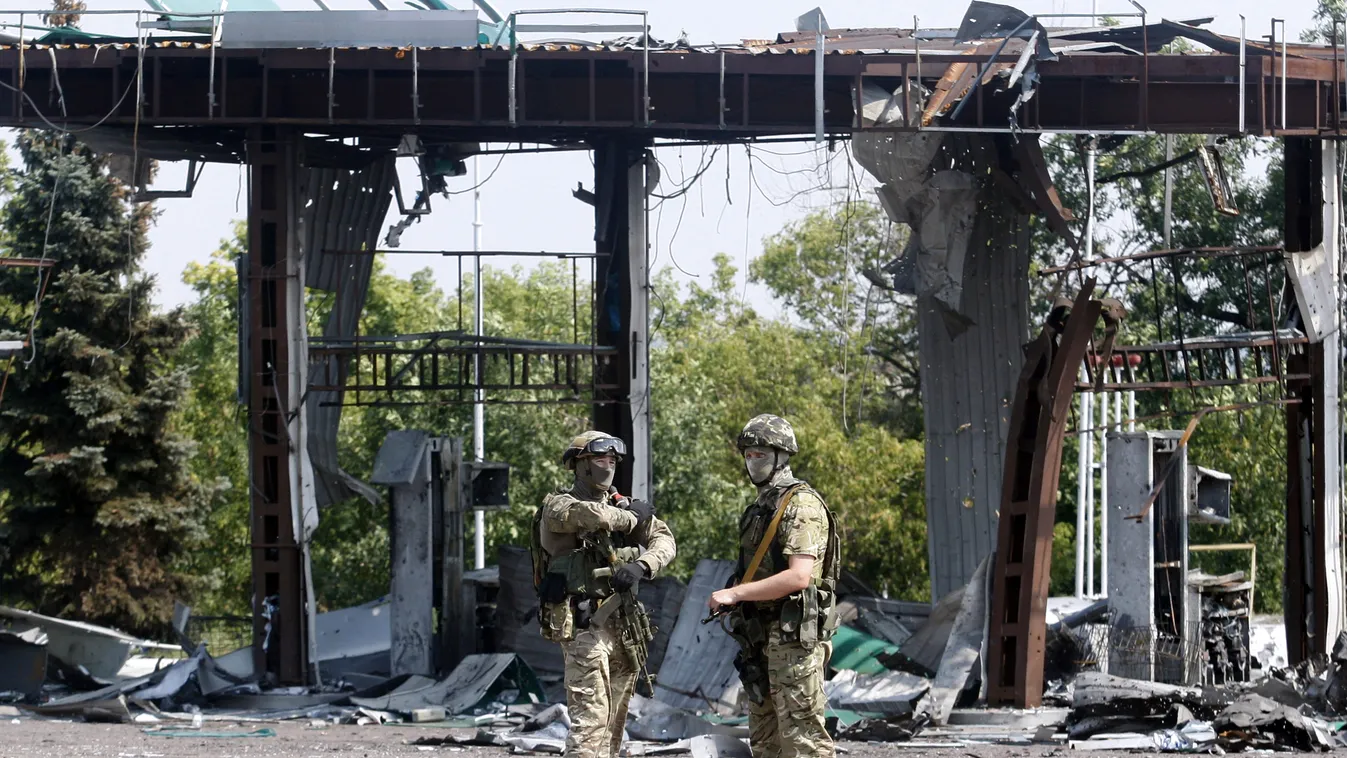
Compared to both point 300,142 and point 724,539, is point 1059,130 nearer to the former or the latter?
point 300,142

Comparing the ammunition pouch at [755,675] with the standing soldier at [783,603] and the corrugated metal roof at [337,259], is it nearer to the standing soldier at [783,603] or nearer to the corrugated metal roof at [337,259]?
the standing soldier at [783,603]

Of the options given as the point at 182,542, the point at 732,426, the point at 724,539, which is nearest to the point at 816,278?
the point at 732,426

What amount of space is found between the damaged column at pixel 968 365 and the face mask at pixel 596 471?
461 inches

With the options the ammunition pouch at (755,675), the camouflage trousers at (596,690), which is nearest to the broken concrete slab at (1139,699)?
the camouflage trousers at (596,690)

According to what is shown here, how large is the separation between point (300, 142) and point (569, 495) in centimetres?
1141

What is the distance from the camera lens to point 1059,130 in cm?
1877

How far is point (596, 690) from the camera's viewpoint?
9727 millimetres

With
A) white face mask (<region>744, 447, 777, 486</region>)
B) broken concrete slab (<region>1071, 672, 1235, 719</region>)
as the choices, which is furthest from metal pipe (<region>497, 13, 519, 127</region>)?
white face mask (<region>744, 447, 777, 486</region>)

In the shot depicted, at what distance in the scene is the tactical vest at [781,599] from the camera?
8.94 meters

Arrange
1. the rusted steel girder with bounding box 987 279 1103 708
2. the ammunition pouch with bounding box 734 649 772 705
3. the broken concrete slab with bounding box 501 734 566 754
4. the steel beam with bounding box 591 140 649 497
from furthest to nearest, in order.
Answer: the steel beam with bounding box 591 140 649 497, the rusted steel girder with bounding box 987 279 1103 708, the broken concrete slab with bounding box 501 734 566 754, the ammunition pouch with bounding box 734 649 772 705

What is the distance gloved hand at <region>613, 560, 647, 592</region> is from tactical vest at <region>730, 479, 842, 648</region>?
71cm

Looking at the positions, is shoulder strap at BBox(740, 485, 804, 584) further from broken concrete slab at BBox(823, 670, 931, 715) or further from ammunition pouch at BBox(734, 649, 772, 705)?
broken concrete slab at BBox(823, 670, 931, 715)

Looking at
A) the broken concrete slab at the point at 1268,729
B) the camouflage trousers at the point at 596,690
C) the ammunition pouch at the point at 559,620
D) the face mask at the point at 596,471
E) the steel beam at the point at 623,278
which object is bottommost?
the broken concrete slab at the point at 1268,729

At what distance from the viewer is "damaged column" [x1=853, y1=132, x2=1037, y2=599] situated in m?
21.4
